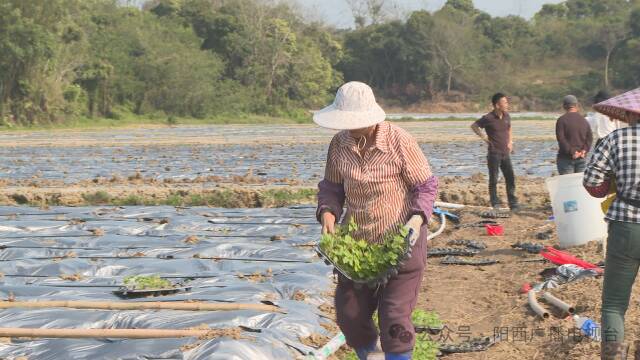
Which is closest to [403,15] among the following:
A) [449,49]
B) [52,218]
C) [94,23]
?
[449,49]

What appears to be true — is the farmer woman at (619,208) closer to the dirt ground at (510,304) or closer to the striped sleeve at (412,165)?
the dirt ground at (510,304)

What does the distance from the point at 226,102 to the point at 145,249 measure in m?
39.5

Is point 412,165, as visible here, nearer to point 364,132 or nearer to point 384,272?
point 364,132

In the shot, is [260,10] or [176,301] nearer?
[176,301]

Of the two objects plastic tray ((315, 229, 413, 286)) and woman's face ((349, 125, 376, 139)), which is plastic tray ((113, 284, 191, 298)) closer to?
plastic tray ((315, 229, 413, 286))

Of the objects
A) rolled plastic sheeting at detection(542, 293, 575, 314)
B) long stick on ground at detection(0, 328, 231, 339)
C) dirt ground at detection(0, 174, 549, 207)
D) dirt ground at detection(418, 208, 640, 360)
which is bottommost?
dirt ground at detection(0, 174, 549, 207)

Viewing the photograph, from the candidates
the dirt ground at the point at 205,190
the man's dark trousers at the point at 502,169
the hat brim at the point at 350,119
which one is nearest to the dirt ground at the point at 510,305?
the man's dark trousers at the point at 502,169

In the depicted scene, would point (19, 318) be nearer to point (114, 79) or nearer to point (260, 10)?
point (114, 79)

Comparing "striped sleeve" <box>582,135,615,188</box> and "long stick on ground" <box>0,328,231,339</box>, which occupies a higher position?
"striped sleeve" <box>582,135,615,188</box>

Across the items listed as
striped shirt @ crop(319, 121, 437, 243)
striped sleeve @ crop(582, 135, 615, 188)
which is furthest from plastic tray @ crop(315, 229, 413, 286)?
striped sleeve @ crop(582, 135, 615, 188)

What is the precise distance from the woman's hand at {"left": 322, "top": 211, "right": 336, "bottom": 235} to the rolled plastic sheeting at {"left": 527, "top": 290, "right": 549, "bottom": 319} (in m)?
2.21

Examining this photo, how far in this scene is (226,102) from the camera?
4697 cm

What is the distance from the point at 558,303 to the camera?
559cm

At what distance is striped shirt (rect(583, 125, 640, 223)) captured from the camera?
3.79 meters
